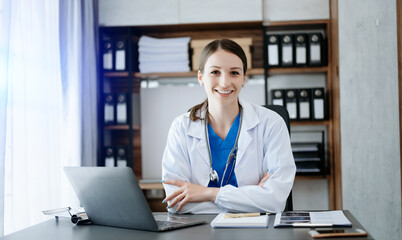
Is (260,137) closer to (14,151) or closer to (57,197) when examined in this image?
(14,151)

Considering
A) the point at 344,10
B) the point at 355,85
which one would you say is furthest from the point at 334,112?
the point at 344,10

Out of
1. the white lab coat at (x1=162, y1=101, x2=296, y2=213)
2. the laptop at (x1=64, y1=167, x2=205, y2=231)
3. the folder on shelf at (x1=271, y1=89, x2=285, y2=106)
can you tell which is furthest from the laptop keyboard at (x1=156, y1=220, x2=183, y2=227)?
the folder on shelf at (x1=271, y1=89, x2=285, y2=106)

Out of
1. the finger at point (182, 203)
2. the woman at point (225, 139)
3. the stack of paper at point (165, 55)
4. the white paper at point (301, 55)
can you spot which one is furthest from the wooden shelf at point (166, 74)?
the finger at point (182, 203)

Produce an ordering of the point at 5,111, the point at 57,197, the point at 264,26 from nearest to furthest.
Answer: the point at 5,111 < the point at 57,197 < the point at 264,26

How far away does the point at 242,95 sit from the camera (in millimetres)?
3340

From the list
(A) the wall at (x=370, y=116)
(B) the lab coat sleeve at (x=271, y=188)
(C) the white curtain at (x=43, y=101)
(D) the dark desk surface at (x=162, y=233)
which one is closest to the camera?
(D) the dark desk surface at (x=162, y=233)

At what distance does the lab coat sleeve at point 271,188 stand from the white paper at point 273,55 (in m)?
1.44

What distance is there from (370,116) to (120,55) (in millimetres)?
1772

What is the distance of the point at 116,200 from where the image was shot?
117 centimetres

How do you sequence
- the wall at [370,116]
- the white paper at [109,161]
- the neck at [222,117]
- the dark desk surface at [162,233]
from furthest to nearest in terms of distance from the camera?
the white paper at [109,161], the wall at [370,116], the neck at [222,117], the dark desk surface at [162,233]

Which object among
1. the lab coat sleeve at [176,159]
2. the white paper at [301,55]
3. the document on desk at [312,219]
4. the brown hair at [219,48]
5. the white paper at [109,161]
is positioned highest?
the white paper at [301,55]

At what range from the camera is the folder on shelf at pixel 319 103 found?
9.95ft

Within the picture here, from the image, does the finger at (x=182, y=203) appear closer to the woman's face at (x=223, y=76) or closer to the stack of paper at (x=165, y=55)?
the woman's face at (x=223, y=76)

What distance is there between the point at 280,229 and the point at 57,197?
5.83ft
